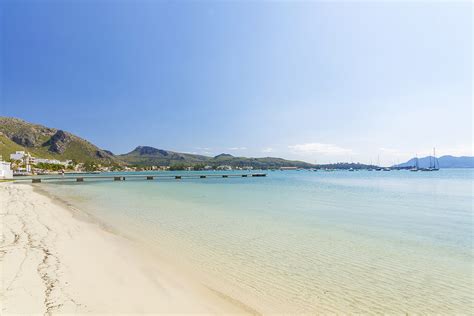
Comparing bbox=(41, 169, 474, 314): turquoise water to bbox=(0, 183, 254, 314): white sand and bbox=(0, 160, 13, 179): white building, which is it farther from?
bbox=(0, 160, 13, 179): white building

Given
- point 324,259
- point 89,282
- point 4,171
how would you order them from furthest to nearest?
point 4,171 < point 324,259 < point 89,282

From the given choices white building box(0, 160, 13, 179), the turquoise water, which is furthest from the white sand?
white building box(0, 160, 13, 179)

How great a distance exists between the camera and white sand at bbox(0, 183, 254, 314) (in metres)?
4.82

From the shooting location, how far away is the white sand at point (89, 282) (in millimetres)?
4820

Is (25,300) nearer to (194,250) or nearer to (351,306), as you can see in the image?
(194,250)

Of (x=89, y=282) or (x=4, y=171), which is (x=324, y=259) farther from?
(x=4, y=171)

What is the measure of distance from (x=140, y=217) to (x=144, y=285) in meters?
12.0

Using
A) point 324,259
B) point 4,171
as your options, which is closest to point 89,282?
point 324,259

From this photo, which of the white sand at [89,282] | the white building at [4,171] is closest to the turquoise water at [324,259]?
Result: the white sand at [89,282]

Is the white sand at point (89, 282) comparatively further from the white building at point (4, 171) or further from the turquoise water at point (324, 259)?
the white building at point (4, 171)

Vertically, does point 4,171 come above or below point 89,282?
above

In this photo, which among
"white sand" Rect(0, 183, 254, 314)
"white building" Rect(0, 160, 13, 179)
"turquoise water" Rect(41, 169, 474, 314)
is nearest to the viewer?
"white sand" Rect(0, 183, 254, 314)

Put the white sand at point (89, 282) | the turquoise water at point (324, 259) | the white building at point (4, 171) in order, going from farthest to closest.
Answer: the white building at point (4, 171) → the turquoise water at point (324, 259) → the white sand at point (89, 282)

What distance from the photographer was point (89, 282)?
19.4ft
